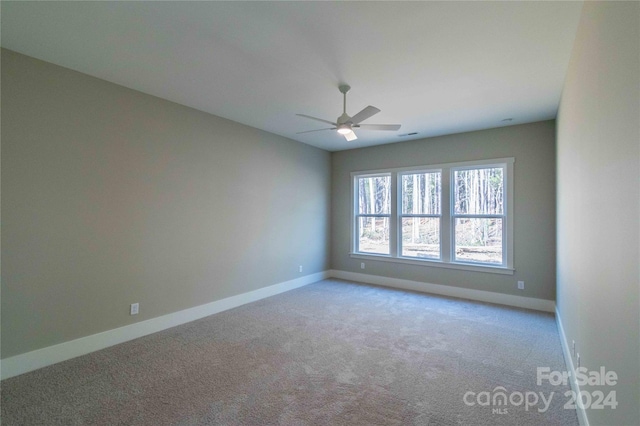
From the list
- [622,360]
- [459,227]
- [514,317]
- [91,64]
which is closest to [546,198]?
[459,227]

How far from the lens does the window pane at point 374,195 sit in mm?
6086

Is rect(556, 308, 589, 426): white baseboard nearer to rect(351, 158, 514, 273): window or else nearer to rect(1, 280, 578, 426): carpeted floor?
rect(1, 280, 578, 426): carpeted floor

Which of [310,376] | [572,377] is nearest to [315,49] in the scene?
[310,376]

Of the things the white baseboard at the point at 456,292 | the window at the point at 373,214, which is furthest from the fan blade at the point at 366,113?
the white baseboard at the point at 456,292

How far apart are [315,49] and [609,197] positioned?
2267 mm

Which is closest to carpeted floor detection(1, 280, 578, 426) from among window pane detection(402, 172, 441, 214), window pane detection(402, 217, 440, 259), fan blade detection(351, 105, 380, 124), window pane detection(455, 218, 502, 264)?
window pane detection(455, 218, 502, 264)

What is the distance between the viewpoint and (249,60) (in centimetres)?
276

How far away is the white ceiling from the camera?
2.10m

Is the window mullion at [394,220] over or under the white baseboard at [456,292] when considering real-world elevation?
over

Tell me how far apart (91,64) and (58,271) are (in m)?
2.05

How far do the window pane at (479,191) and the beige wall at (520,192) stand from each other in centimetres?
24

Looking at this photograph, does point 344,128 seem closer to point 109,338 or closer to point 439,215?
point 439,215

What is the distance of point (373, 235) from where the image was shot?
6277 mm

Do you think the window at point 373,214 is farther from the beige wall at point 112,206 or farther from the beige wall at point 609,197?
the beige wall at point 609,197
